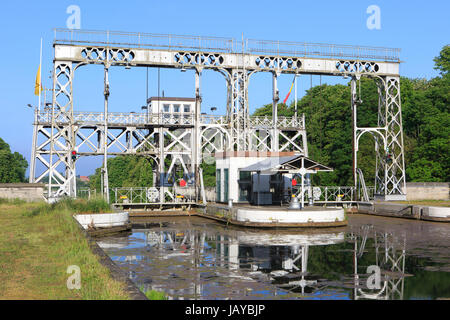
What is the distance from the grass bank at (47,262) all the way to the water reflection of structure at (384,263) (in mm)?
6230

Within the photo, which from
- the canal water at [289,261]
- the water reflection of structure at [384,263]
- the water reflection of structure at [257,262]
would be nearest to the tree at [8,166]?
the canal water at [289,261]

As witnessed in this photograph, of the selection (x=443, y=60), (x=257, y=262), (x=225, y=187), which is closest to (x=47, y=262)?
(x=257, y=262)

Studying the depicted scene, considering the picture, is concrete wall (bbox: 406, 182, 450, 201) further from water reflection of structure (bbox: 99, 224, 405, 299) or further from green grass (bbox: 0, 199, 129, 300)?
green grass (bbox: 0, 199, 129, 300)

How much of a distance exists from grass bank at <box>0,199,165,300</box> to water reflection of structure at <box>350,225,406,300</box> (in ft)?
20.4

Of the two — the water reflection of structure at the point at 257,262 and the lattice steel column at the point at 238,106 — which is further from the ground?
the lattice steel column at the point at 238,106

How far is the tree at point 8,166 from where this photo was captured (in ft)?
273

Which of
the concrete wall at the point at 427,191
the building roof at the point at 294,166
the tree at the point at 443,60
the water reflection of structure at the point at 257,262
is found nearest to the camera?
the water reflection of structure at the point at 257,262

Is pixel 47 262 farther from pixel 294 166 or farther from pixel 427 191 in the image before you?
pixel 427 191

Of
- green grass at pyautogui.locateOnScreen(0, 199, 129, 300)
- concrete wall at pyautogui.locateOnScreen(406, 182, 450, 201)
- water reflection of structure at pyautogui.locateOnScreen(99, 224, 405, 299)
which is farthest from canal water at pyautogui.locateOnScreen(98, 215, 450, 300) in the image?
concrete wall at pyautogui.locateOnScreen(406, 182, 450, 201)

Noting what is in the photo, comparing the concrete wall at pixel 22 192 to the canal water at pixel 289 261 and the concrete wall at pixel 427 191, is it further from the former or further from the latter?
the concrete wall at pixel 427 191

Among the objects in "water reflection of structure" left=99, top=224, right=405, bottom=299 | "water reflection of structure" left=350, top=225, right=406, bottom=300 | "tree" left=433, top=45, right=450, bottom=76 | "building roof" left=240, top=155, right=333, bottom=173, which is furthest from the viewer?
"tree" left=433, top=45, right=450, bottom=76

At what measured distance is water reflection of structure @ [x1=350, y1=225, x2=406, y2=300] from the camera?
44.1ft

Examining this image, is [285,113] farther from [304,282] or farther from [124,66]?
[304,282]
